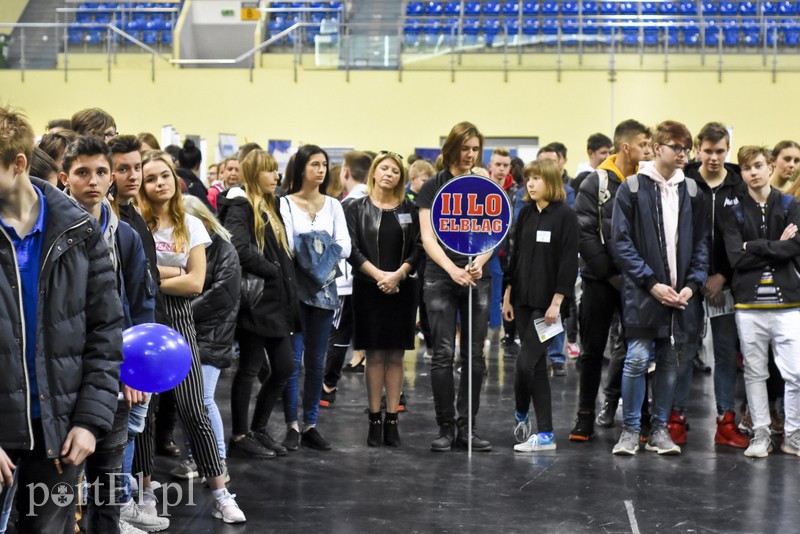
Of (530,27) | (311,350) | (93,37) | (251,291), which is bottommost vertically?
(311,350)

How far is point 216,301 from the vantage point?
5.08 meters

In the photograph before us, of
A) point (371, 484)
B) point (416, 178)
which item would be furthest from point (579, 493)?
point (416, 178)

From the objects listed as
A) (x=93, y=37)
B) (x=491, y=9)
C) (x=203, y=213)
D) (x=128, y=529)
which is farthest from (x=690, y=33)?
(x=128, y=529)

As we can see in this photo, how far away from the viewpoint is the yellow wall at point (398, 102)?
18.1m

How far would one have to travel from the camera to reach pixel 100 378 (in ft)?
9.70

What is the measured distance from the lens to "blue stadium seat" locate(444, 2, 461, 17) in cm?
1948

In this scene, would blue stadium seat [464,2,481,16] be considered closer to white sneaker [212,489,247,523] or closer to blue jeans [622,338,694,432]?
blue jeans [622,338,694,432]

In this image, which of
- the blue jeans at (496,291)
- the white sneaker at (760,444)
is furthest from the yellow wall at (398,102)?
the white sneaker at (760,444)

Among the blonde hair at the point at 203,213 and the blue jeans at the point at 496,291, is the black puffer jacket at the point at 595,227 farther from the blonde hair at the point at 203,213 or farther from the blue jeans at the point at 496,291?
the blue jeans at the point at 496,291

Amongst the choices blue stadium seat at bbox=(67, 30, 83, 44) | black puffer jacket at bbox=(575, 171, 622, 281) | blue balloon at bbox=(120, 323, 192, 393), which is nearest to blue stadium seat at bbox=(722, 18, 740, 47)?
blue stadium seat at bbox=(67, 30, 83, 44)

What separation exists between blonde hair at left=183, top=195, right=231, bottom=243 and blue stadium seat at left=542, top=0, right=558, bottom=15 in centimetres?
1521

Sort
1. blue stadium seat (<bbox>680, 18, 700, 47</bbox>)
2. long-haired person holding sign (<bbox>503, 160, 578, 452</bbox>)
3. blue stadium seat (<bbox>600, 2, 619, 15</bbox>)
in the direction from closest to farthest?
1. long-haired person holding sign (<bbox>503, 160, 578, 452</bbox>)
2. blue stadium seat (<bbox>680, 18, 700, 47</bbox>)
3. blue stadium seat (<bbox>600, 2, 619, 15</bbox>)

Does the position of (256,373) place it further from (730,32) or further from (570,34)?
(730,32)

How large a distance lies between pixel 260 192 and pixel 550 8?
1458 cm
